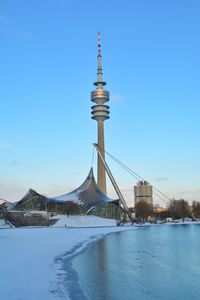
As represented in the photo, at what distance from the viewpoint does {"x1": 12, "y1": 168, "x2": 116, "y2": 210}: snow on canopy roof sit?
133250 mm

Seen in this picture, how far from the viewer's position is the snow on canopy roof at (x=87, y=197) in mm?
133625

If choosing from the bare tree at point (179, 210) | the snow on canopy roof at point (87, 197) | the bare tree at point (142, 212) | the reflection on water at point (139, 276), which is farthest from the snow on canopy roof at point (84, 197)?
the reflection on water at point (139, 276)

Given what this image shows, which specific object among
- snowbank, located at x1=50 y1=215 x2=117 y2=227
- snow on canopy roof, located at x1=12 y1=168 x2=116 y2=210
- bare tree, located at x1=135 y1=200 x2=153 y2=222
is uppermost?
snow on canopy roof, located at x1=12 y1=168 x2=116 y2=210

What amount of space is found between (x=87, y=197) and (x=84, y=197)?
3.37 ft

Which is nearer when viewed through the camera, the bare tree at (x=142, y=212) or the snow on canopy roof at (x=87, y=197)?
the snow on canopy roof at (x=87, y=197)

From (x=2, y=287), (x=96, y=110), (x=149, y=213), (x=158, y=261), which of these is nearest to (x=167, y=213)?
(x=149, y=213)

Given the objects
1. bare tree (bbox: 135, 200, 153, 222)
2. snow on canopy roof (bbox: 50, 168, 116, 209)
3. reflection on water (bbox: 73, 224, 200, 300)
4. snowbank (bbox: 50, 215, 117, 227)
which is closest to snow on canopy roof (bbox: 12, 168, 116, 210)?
snow on canopy roof (bbox: 50, 168, 116, 209)

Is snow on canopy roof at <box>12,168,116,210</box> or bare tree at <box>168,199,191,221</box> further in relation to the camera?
bare tree at <box>168,199,191,221</box>

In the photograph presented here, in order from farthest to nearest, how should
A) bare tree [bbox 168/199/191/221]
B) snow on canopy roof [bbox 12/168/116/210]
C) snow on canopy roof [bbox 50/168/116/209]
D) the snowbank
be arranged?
bare tree [bbox 168/199/191/221] < snow on canopy roof [bbox 50/168/116/209] < snow on canopy roof [bbox 12/168/116/210] < the snowbank

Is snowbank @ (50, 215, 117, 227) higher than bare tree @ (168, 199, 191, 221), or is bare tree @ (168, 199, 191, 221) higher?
bare tree @ (168, 199, 191, 221)

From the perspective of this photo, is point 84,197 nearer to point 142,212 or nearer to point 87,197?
point 87,197

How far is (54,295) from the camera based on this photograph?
15.1 meters

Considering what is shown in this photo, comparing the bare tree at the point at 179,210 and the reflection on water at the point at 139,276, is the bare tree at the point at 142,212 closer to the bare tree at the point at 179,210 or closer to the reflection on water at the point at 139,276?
the bare tree at the point at 179,210

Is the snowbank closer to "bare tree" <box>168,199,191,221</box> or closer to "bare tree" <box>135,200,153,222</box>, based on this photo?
"bare tree" <box>135,200,153,222</box>
